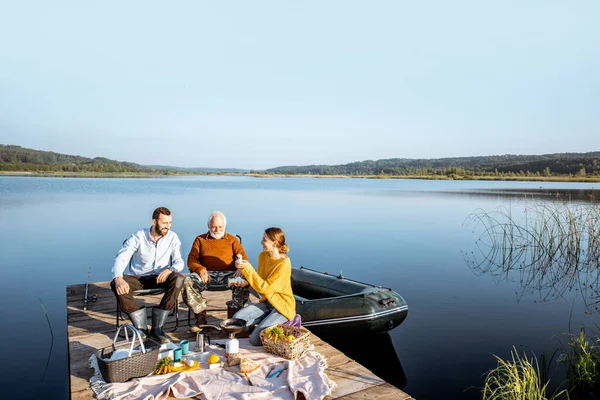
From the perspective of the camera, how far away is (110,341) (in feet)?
15.4

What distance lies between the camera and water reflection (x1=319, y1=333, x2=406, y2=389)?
581 centimetres

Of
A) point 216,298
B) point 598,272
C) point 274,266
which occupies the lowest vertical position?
point 598,272

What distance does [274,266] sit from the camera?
14.6 feet

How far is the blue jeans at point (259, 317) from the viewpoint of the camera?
443 centimetres

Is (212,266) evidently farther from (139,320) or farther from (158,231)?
(139,320)

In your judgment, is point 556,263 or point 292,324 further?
point 556,263

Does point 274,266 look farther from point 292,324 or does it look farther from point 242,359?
point 242,359

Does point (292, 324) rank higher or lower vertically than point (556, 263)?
higher

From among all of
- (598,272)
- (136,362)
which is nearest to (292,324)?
(136,362)

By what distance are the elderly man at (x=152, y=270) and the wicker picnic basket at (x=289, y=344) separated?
115 cm

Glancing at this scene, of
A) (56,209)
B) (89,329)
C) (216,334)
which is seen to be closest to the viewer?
(216,334)

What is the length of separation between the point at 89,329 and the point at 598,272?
11.9 meters

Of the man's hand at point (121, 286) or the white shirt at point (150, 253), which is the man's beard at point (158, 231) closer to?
the white shirt at point (150, 253)

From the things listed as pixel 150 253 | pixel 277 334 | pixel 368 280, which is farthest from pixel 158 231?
pixel 368 280
